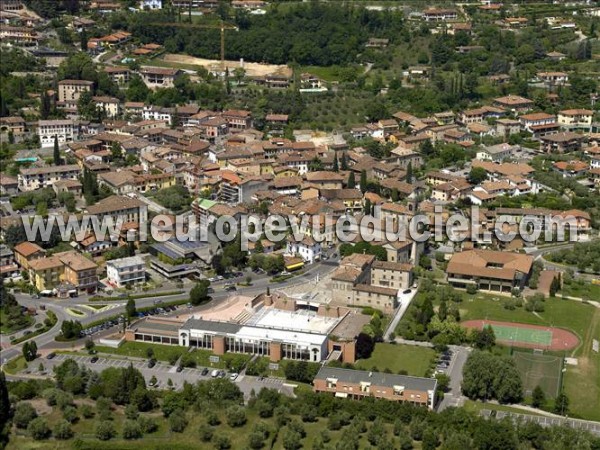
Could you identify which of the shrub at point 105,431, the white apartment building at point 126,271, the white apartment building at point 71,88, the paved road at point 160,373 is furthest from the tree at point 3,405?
the white apartment building at point 71,88

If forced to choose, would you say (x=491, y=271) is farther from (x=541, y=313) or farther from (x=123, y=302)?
(x=123, y=302)

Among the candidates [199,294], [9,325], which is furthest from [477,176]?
[9,325]

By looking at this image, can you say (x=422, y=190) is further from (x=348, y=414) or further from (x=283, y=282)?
(x=348, y=414)

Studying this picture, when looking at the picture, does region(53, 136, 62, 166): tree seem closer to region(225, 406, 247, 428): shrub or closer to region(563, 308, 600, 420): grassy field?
region(225, 406, 247, 428): shrub

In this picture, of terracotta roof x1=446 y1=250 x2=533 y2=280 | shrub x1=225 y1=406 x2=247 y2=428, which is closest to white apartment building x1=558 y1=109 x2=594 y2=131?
terracotta roof x1=446 y1=250 x2=533 y2=280

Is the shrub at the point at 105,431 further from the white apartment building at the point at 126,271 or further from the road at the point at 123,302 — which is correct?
the white apartment building at the point at 126,271
